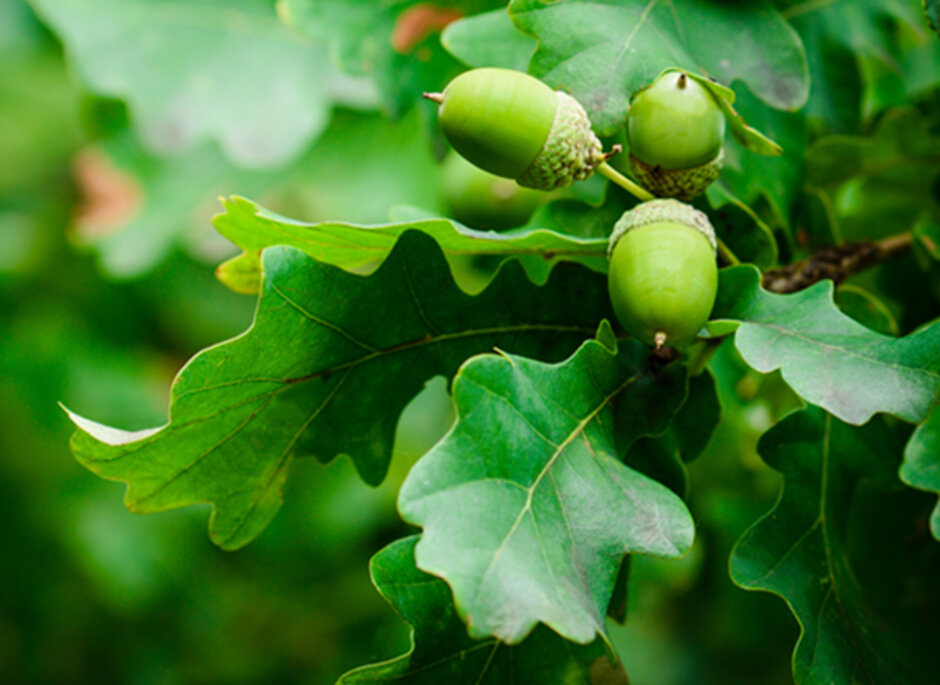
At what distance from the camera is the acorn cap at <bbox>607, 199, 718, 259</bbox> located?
0.77 meters

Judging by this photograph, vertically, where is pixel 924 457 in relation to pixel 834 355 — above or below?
below

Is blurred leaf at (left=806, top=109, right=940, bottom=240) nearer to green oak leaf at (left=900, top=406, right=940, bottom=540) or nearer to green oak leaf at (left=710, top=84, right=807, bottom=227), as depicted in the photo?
green oak leaf at (left=710, top=84, right=807, bottom=227)

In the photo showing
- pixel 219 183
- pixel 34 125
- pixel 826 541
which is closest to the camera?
pixel 826 541

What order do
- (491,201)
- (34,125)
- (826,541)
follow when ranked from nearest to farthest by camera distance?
(826,541) < (491,201) < (34,125)

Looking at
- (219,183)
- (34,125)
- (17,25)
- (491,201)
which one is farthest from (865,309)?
(34,125)

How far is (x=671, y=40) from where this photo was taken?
897 mm

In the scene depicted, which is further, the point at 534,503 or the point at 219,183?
the point at 219,183

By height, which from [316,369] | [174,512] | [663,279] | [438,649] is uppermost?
[663,279]

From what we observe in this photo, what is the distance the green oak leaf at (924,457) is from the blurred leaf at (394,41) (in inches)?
34.1

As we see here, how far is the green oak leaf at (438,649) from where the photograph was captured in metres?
0.73

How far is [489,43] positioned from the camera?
3.46ft

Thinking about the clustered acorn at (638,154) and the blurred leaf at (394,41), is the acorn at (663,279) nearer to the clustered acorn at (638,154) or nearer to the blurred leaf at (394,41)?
the clustered acorn at (638,154)

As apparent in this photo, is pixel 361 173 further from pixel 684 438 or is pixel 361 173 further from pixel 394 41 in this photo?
pixel 684 438

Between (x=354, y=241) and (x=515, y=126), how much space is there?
206mm
